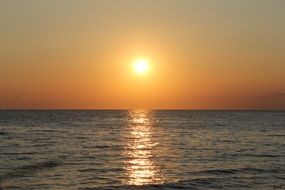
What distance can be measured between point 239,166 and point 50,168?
536 inches

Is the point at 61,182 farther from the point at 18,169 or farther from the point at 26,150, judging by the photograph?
the point at 26,150

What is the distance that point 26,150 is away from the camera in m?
48.0

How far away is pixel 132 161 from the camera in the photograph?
4112cm

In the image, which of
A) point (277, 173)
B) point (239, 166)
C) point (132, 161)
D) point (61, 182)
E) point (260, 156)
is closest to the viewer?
point (61, 182)

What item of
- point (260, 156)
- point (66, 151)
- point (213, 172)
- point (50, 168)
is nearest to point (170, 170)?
point (213, 172)

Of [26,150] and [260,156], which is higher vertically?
[26,150]

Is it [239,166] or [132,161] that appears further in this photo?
[132,161]

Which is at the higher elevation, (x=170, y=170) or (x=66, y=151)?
(x=66, y=151)

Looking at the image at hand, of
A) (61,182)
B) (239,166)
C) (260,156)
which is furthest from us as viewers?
(260,156)

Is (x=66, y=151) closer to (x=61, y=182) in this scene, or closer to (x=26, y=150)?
(x=26, y=150)

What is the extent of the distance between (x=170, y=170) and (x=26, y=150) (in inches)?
708

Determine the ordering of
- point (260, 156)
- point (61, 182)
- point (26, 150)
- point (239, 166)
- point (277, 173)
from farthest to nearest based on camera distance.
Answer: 1. point (26, 150)
2. point (260, 156)
3. point (239, 166)
4. point (277, 173)
5. point (61, 182)

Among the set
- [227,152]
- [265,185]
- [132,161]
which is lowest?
[265,185]

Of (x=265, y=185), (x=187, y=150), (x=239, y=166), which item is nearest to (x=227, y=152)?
(x=187, y=150)
